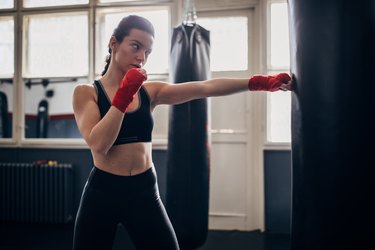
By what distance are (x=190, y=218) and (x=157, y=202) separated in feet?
2.83

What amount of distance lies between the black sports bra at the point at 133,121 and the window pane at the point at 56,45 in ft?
8.55

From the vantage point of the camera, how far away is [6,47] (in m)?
3.88

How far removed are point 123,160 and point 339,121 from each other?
75 cm

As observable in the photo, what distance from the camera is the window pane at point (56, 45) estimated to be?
12.0 ft

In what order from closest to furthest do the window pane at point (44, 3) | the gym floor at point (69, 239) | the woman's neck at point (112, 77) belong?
the woman's neck at point (112, 77) < the gym floor at point (69, 239) < the window pane at point (44, 3)

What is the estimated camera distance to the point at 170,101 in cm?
134

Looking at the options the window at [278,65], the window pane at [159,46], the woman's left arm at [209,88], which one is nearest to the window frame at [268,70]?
the window at [278,65]

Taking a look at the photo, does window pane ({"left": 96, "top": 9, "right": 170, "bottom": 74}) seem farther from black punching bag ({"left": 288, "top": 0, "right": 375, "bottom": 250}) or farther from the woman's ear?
black punching bag ({"left": 288, "top": 0, "right": 375, "bottom": 250})

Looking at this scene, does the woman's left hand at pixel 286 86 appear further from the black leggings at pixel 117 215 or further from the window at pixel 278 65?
the window at pixel 278 65

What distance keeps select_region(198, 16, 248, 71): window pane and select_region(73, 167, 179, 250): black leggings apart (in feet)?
7.85

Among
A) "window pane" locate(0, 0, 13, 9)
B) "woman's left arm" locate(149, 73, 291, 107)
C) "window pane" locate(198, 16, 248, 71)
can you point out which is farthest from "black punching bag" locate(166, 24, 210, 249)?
"window pane" locate(0, 0, 13, 9)

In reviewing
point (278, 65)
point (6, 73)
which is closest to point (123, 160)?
point (278, 65)

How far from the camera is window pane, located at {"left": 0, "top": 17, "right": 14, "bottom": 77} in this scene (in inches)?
151

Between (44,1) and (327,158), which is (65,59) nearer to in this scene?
(44,1)
